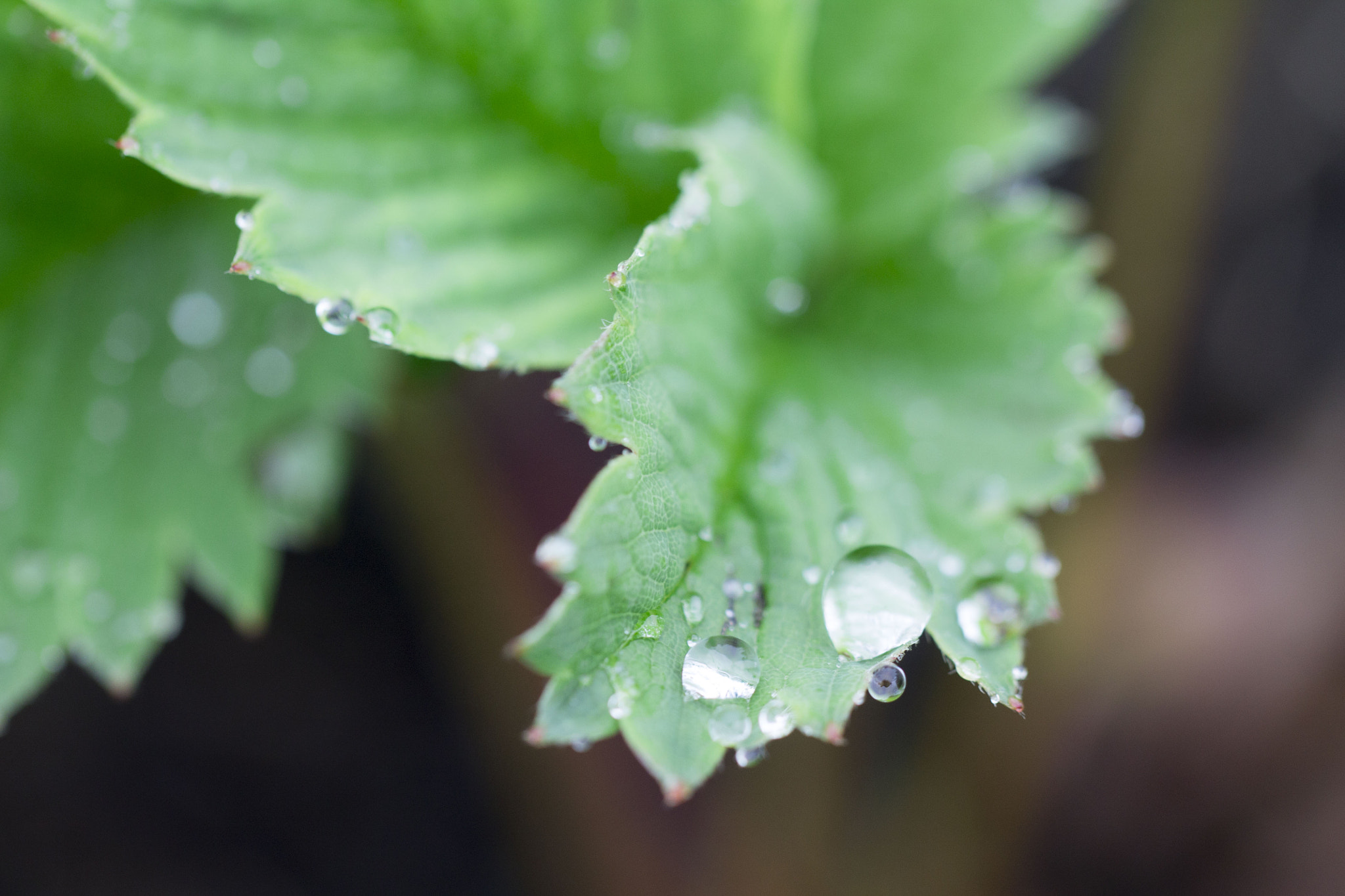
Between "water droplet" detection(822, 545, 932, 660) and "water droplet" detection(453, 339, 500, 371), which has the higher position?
"water droplet" detection(453, 339, 500, 371)

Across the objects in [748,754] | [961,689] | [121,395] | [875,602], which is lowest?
[748,754]

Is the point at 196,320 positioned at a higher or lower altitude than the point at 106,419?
higher

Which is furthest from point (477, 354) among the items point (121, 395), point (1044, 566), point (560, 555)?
point (121, 395)

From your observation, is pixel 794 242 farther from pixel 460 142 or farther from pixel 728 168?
pixel 460 142

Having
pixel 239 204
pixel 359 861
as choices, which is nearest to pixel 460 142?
pixel 239 204

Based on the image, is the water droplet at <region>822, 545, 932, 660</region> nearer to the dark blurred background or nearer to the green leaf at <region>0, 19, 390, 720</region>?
the green leaf at <region>0, 19, 390, 720</region>

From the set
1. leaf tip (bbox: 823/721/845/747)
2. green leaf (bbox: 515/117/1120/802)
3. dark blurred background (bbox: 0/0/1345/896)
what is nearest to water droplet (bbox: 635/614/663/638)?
green leaf (bbox: 515/117/1120/802)

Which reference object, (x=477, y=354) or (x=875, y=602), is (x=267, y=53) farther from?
(x=875, y=602)
